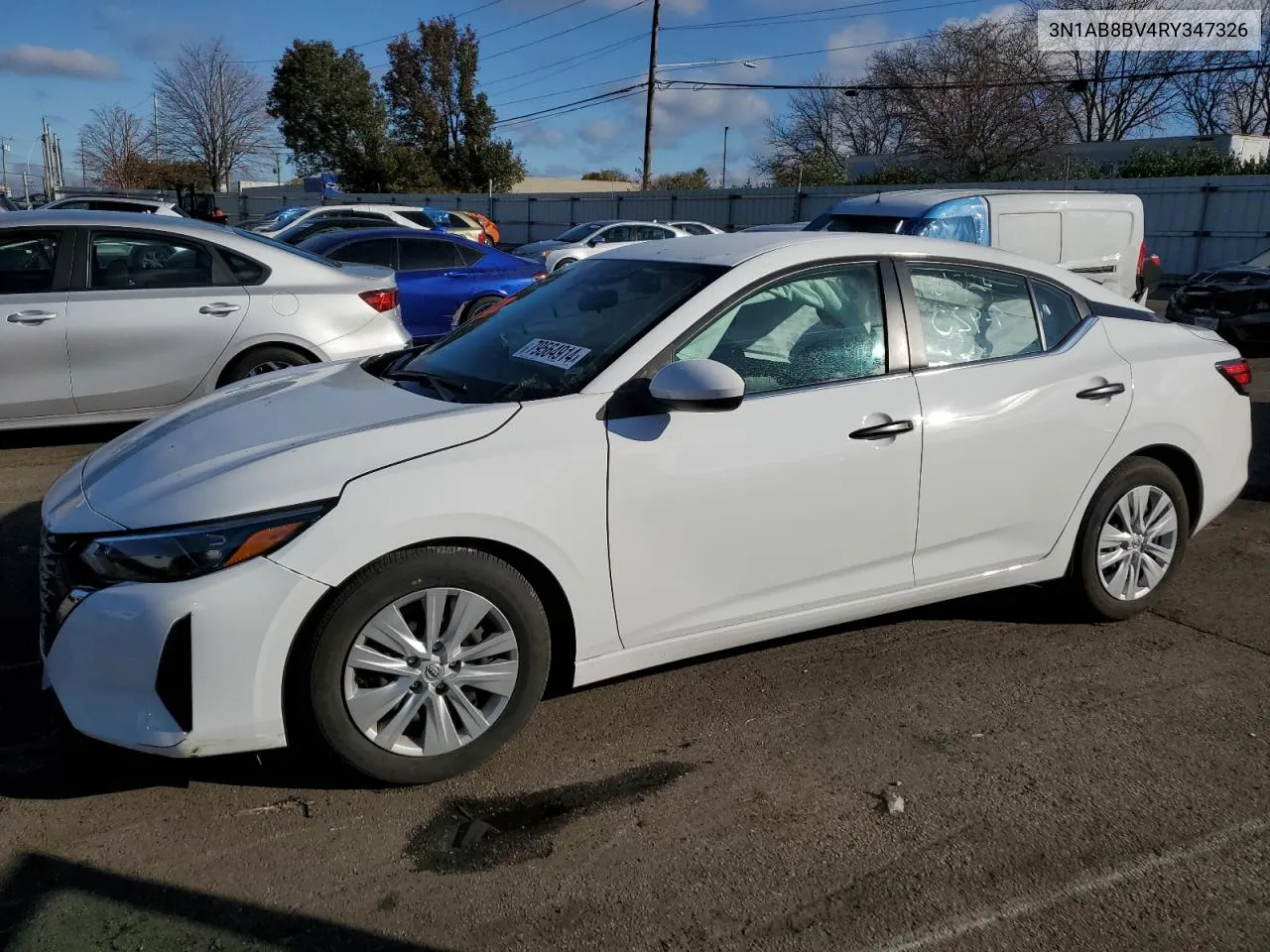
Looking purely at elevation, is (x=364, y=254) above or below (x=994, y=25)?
below

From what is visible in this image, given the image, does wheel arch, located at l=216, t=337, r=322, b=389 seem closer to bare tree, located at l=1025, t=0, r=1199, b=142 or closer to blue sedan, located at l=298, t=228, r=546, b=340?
blue sedan, located at l=298, t=228, r=546, b=340

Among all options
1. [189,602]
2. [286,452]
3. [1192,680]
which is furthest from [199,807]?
[1192,680]

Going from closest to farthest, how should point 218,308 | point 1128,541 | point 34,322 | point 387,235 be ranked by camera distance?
1. point 1128,541
2. point 34,322
3. point 218,308
4. point 387,235

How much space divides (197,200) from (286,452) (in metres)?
41.1

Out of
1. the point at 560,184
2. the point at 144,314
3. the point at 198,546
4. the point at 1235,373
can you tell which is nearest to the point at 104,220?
the point at 144,314

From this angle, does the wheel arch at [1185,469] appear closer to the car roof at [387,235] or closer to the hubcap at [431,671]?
the hubcap at [431,671]

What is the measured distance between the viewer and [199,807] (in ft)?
10.1

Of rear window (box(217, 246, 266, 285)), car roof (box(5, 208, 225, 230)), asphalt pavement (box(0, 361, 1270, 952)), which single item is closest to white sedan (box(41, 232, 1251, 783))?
asphalt pavement (box(0, 361, 1270, 952))

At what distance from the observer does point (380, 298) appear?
7.56m

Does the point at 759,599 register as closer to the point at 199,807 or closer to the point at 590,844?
→ the point at 590,844

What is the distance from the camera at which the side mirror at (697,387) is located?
3.26 m

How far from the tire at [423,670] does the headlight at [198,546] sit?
0.24 metres

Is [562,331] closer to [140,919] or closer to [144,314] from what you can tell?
[140,919]

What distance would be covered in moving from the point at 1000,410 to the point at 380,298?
4.90 meters
